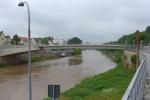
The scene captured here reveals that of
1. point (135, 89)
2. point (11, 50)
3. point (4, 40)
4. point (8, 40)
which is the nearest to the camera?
point (135, 89)

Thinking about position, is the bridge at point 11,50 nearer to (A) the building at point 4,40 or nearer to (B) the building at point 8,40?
(A) the building at point 4,40

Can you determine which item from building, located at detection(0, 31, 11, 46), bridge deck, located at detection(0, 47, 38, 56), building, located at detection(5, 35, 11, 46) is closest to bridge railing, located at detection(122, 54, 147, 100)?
bridge deck, located at detection(0, 47, 38, 56)

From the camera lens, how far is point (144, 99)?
12195 millimetres

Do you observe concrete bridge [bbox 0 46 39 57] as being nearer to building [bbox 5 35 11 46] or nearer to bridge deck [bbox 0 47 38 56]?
bridge deck [bbox 0 47 38 56]

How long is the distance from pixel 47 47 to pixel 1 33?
34782 mm

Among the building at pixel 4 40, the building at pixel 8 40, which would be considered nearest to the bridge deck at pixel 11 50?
the building at pixel 4 40

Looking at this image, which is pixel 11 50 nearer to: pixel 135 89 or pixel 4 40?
pixel 4 40

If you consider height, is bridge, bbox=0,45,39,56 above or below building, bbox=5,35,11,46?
below

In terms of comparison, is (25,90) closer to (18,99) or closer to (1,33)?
(18,99)

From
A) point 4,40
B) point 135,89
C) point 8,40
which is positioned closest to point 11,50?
point 4,40

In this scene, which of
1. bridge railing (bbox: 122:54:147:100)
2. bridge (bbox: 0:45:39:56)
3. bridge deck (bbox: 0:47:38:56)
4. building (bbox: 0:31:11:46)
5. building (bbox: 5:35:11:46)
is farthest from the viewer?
building (bbox: 5:35:11:46)

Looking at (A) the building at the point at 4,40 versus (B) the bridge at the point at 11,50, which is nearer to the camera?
(B) the bridge at the point at 11,50

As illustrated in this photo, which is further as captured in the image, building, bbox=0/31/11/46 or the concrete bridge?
building, bbox=0/31/11/46

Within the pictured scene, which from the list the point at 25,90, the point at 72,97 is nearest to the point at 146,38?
the point at 25,90
